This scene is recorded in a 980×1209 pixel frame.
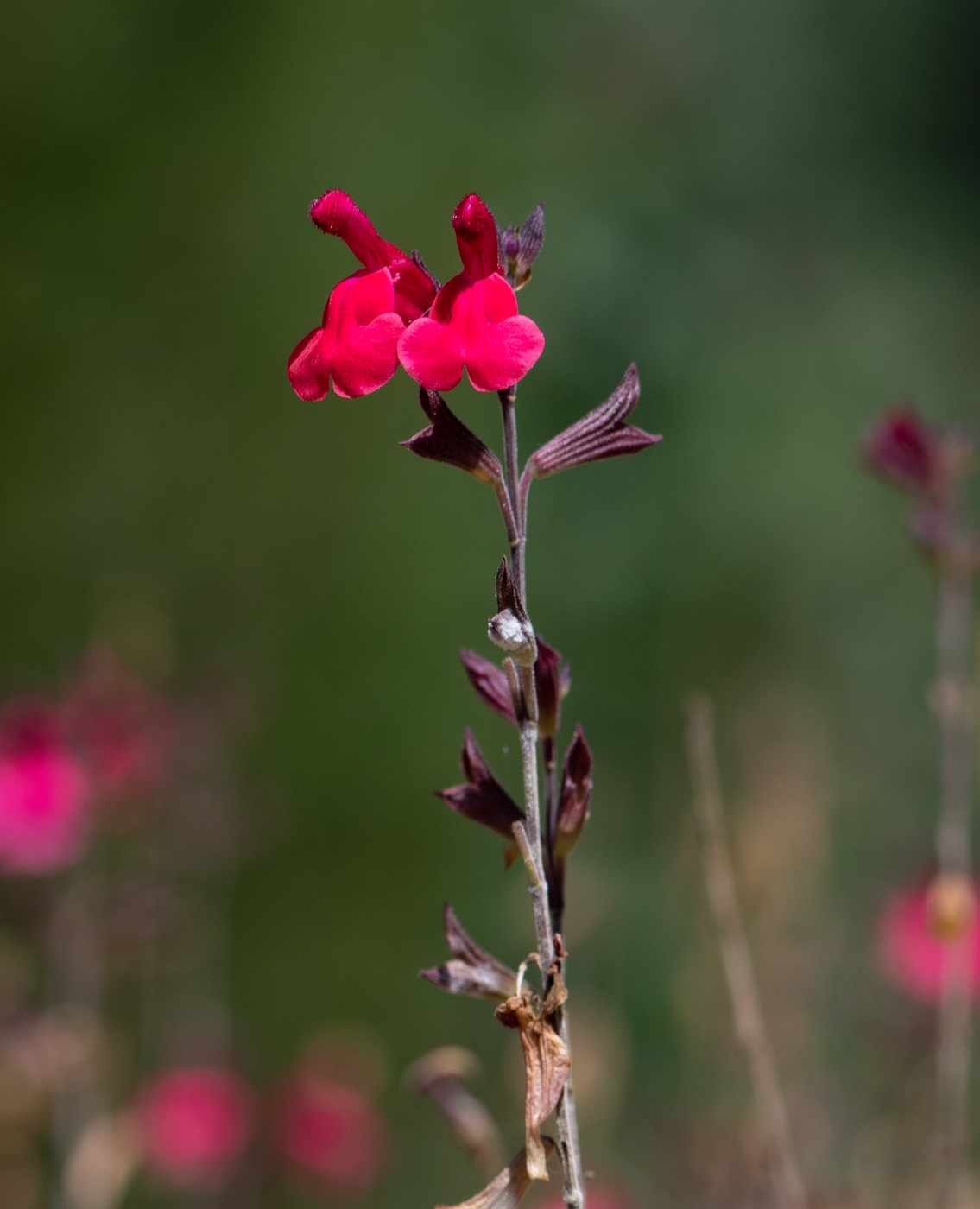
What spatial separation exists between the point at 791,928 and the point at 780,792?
0.17 meters

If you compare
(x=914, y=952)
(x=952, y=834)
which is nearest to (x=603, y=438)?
(x=952, y=834)

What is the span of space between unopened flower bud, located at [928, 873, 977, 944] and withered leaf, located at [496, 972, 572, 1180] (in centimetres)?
30

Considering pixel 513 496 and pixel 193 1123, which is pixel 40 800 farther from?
pixel 513 496

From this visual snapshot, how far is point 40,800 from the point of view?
3.37 feet

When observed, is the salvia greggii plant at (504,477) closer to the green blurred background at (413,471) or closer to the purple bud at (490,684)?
the purple bud at (490,684)

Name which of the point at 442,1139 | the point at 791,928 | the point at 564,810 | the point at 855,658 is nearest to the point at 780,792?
the point at 791,928

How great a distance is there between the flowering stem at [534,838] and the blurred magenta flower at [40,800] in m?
0.79

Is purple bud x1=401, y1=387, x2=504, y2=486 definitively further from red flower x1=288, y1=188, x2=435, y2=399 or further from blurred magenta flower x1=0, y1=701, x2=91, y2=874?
blurred magenta flower x1=0, y1=701, x2=91, y2=874

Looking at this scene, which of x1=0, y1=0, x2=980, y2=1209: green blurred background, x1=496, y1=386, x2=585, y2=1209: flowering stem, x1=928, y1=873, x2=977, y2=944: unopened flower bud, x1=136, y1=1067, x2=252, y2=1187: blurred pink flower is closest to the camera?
x1=496, y1=386, x2=585, y2=1209: flowering stem

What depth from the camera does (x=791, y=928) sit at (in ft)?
4.46

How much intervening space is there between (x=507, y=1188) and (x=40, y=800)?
806 millimetres

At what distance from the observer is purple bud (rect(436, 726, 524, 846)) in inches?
14.8

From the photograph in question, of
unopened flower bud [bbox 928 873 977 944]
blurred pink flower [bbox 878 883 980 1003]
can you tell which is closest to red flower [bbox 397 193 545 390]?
unopened flower bud [bbox 928 873 977 944]

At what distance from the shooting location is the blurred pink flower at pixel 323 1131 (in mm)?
1288
